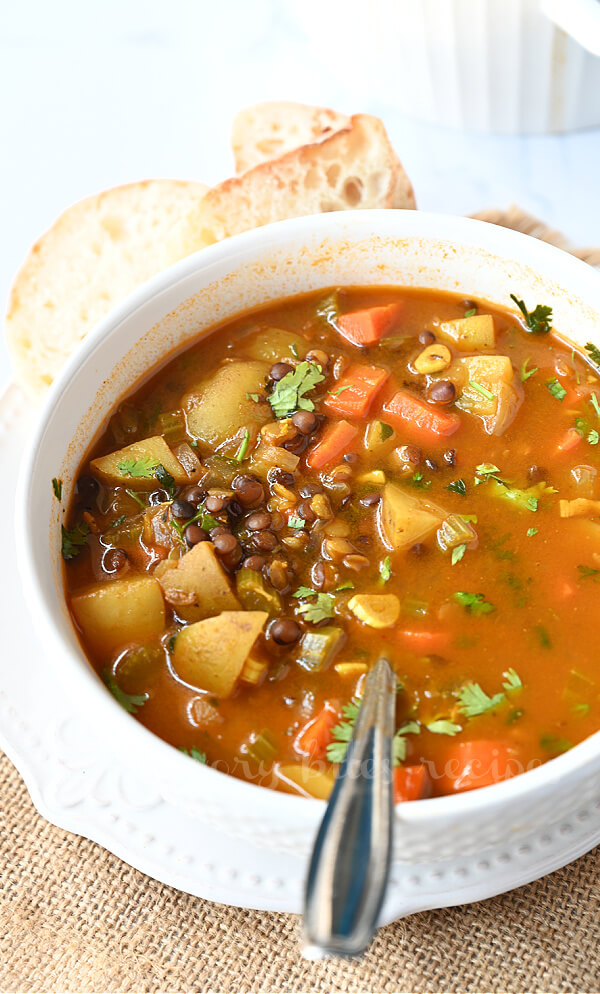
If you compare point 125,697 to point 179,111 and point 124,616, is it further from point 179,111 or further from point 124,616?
point 179,111

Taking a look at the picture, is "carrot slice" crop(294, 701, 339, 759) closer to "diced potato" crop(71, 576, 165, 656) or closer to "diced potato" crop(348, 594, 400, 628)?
"diced potato" crop(348, 594, 400, 628)

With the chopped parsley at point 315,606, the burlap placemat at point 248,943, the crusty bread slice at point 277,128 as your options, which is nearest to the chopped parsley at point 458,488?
the chopped parsley at point 315,606

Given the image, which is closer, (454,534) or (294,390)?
(454,534)

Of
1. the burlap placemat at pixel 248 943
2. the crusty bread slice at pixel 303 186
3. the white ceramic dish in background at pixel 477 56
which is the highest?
the white ceramic dish in background at pixel 477 56

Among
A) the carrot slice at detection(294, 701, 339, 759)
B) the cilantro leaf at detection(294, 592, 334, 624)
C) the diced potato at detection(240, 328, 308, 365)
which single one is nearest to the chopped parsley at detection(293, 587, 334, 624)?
the cilantro leaf at detection(294, 592, 334, 624)

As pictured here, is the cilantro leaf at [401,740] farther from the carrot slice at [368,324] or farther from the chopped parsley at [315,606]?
the carrot slice at [368,324]

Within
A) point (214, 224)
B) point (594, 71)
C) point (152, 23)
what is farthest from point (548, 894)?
point (152, 23)

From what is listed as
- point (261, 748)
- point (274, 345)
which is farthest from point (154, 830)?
point (274, 345)

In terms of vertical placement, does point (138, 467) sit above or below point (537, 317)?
below
